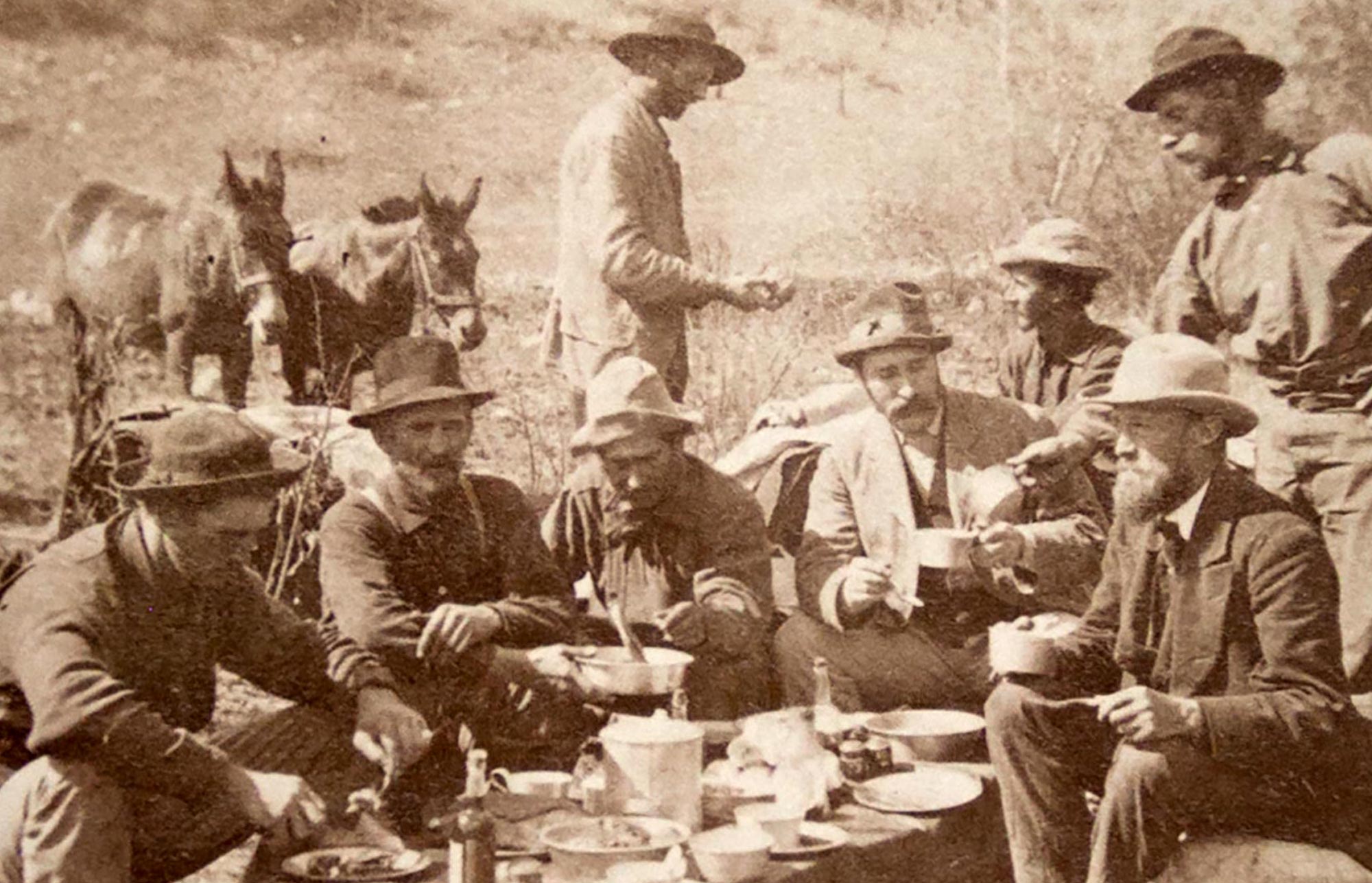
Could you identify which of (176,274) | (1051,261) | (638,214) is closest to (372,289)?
(176,274)

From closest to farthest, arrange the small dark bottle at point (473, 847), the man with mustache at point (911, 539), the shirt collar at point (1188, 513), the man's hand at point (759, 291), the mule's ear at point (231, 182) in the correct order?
the small dark bottle at point (473, 847)
the shirt collar at point (1188, 513)
the man with mustache at point (911, 539)
the mule's ear at point (231, 182)
the man's hand at point (759, 291)

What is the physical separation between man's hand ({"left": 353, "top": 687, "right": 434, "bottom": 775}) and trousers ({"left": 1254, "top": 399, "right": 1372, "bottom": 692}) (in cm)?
188

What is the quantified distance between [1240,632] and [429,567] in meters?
1.66

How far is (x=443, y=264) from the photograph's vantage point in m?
4.10

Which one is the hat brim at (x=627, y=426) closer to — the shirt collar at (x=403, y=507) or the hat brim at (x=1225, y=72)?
the shirt collar at (x=403, y=507)

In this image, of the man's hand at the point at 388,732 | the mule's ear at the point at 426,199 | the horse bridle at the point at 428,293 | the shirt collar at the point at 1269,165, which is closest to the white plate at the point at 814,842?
the man's hand at the point at 388,732

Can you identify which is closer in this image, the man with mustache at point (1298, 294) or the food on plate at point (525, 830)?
the food on plate at point (525, 830)

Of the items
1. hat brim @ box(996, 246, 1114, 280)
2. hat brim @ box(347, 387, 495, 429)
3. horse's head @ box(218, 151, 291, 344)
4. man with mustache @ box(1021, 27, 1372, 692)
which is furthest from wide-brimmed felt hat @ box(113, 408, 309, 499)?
man with mustache @ box(1021, 27, 1372, 692)

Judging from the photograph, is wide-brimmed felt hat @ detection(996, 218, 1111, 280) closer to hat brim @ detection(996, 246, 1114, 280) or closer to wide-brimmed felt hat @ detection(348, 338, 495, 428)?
hat brim @ detection(996, 246, 1114, 280)

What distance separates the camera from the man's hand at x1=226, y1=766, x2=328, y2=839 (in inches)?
97.1

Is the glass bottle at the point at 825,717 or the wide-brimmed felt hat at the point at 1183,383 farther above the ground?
the wide-brimmed felt hat at the point at 1183,383

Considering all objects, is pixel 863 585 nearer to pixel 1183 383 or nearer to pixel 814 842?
pixel 1183 383

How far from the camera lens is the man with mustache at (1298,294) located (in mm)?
3328

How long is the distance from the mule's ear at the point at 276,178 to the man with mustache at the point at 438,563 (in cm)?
62
